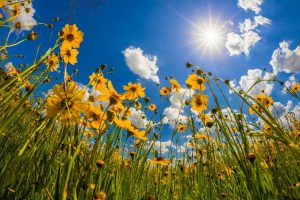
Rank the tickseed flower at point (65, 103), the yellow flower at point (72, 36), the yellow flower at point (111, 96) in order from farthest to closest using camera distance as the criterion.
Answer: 1. the yellow flower at point (72, 36)
2. the yellow flower at point (111, 96)
3. the tickseed flower at point (65, 103)

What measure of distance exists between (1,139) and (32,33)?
2.83 feet

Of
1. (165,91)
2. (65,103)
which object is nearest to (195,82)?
(165,91)

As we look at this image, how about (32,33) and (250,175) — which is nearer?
(250,175)

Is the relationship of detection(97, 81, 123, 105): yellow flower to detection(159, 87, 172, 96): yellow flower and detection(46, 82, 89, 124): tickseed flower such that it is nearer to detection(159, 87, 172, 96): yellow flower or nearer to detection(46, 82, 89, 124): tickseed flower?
detection(46, 82, 89, 124): tickseed flower

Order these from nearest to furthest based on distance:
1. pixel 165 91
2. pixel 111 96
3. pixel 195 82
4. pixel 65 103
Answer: pixel 65 103 < pixel 111 96 < pixel 195 82 < pixel 165 91

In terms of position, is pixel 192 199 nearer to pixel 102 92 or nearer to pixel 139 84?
pixel 139 84

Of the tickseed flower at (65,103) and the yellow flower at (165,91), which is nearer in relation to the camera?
the tickseed flower at (65,103)

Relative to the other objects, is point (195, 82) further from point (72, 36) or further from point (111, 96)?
point (111, 96)

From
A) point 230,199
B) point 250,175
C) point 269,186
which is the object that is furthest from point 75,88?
point 230,199

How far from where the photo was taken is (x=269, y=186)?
58.9 inches

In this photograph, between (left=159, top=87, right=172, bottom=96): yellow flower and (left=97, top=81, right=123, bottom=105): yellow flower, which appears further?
(left=159, top=87, right=172, bottom=96): yellow flower

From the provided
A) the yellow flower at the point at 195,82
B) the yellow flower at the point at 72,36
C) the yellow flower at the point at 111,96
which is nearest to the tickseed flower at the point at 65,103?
the yellow flower at the point at 111,96

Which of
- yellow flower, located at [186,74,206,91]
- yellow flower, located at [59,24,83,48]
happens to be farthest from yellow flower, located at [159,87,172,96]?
yellow flower, located at [59,24,83,48]

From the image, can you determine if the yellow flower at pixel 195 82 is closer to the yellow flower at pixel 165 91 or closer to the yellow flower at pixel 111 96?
the yellow flower at pixel 165 91
